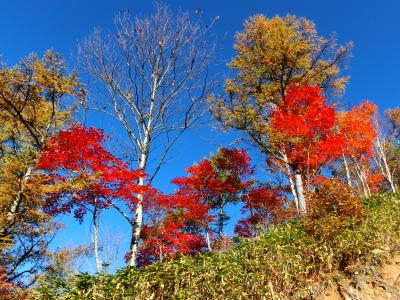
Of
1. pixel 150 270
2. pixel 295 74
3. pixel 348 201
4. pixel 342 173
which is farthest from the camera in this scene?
pixel 342 173

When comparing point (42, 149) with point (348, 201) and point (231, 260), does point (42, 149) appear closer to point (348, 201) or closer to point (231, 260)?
point (231, 260)

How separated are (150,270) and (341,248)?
4.29 m

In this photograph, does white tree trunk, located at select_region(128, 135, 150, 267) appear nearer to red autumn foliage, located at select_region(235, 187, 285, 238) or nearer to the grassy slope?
the grassy slope

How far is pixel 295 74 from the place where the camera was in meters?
16.6

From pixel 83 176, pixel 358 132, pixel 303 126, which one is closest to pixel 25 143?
pixel 83 176

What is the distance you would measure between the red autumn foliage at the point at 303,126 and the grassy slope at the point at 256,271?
7468 mm

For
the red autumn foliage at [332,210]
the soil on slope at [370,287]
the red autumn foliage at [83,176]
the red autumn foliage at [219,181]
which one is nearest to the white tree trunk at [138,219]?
the red autumn foliage at [83,176]

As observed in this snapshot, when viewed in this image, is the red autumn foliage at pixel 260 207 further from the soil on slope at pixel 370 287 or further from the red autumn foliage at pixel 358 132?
the soil on slope at pixel 370 287

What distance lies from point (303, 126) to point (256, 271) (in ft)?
35.5

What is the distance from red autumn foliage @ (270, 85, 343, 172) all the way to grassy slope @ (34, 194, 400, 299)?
747 centimetres

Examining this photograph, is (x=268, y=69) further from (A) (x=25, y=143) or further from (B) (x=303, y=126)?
(A) (x=25, y=143)

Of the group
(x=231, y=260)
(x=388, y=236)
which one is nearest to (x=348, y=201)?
(x=388, y=236)

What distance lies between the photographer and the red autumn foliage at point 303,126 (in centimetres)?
1545

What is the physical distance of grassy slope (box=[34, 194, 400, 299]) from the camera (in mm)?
5355
